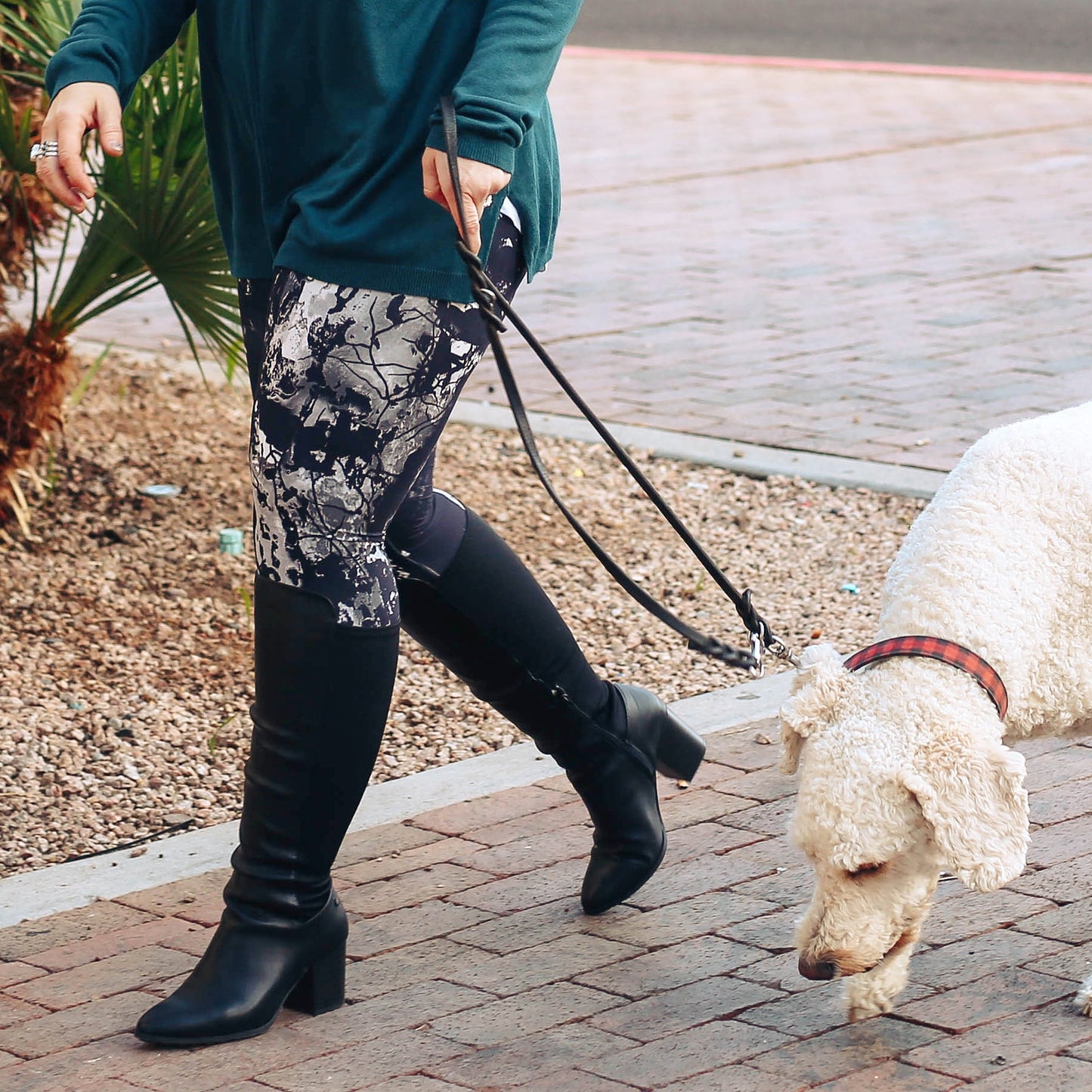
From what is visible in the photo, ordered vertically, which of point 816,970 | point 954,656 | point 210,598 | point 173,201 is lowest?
point 210,598

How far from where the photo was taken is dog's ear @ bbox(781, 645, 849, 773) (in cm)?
248

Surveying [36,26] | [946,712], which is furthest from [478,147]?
[36,26]

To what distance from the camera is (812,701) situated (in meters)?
2.49

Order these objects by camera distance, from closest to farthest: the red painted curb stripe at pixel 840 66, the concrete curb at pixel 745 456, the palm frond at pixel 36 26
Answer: the palm frond at pixel 36 26
the concrete curb at pixel 745 456
the red painted curb stripe at pixel 840 66

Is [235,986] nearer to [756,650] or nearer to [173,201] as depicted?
[756,650]

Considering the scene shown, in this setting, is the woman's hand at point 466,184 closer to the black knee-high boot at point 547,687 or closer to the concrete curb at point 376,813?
the black knee-high boot at point 547,687

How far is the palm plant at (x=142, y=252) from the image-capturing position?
4605 millimetres

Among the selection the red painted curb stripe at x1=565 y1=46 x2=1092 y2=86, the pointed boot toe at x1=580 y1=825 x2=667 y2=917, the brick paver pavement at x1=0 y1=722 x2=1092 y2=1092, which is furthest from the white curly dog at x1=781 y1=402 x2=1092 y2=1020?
the red painted curb stripe at x1=565 y1=46 x2=1092 y2=86

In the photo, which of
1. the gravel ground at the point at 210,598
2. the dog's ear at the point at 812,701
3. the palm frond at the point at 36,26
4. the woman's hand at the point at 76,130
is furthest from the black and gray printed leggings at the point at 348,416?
the palm frond at the point at 36,26

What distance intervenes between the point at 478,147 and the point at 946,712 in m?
1.01

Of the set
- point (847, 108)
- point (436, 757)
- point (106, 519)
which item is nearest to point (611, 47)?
point (847, 108)

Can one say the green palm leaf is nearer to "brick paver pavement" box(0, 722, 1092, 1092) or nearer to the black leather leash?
"brick paver pavement" box(0, 722, 1092, 1092)

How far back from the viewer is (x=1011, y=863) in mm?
2357

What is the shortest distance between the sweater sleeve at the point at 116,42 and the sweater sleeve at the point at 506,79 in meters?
0.56
